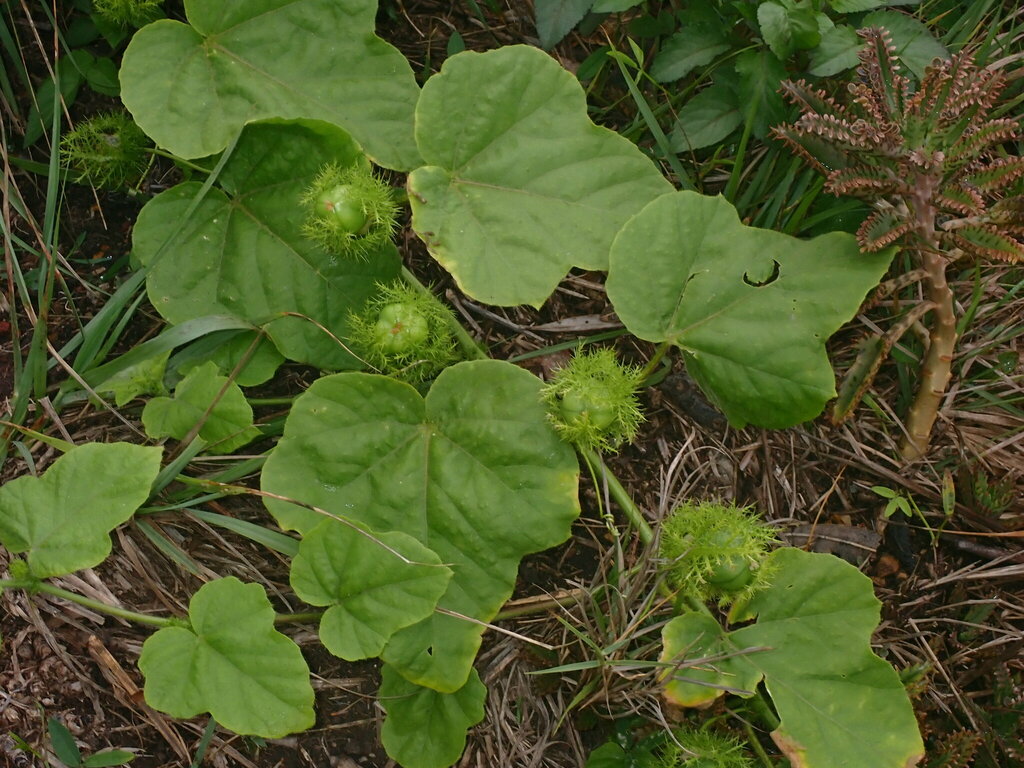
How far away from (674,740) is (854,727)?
Result: 47 centimetres

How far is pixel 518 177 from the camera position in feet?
8.50

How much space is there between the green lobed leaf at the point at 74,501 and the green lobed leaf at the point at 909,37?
227 cm

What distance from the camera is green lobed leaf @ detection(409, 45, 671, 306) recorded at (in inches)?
99.7

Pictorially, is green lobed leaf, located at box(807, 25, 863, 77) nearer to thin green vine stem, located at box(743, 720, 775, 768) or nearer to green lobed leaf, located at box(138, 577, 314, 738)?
thin green vine stem, located at box(743, 720, 775, 768)

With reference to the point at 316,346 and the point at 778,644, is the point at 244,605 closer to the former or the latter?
the point at 316,346

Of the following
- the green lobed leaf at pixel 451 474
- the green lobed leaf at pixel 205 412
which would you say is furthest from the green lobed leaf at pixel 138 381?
the green lobed leaf at pixel 451 474

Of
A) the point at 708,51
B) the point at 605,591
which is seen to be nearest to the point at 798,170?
the point at 708,51

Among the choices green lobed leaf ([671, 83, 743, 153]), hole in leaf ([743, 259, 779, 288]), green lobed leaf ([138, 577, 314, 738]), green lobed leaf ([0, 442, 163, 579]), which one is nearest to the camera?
green lobed leaf ([138, 577, 314, 738])

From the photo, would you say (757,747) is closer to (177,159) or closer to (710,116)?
(710,116)

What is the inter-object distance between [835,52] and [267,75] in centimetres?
160

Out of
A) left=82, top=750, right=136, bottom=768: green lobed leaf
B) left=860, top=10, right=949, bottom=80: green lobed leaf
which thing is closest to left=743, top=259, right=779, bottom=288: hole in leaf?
left=860, top=10, right=949, bottom=80: green lobed leaf

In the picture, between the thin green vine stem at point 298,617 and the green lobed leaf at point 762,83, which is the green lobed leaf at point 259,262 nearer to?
the thin green vine stem at point 298,617

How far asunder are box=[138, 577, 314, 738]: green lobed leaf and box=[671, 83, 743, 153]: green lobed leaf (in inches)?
69.9

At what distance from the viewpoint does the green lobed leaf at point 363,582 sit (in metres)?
2.24
